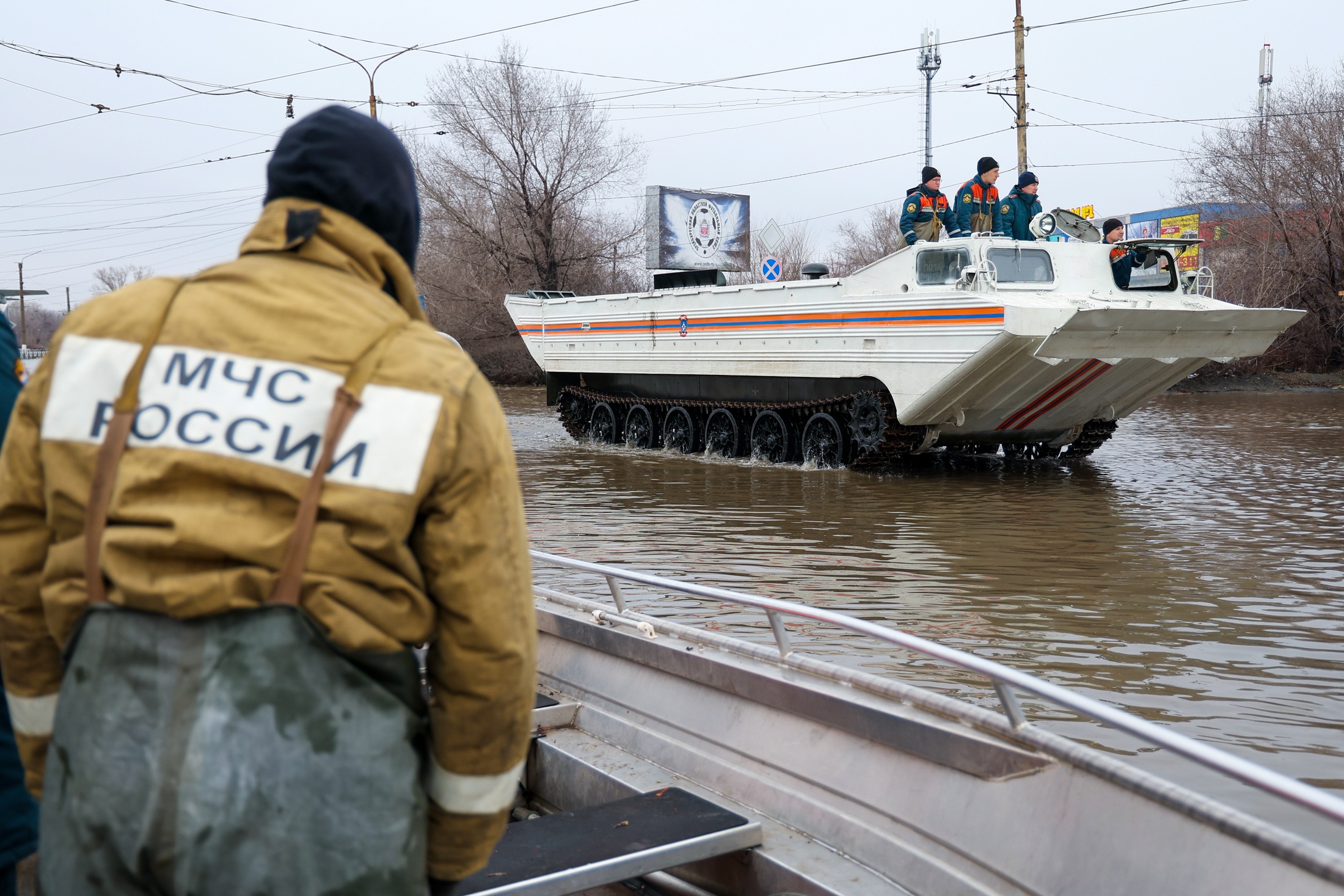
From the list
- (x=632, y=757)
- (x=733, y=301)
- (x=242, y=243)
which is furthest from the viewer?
(x=733, y=301)

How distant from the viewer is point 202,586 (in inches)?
64.0

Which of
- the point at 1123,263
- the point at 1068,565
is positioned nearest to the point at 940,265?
the point at 1123,263

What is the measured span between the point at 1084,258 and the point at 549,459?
7404mm

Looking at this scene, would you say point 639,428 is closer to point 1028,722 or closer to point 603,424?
point 603,424

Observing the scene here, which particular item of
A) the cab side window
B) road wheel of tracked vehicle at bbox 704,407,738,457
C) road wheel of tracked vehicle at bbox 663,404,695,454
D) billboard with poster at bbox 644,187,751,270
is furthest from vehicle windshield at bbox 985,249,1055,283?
billboard with poster at bbox 644,187,751,270

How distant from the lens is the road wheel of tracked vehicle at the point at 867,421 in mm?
14156

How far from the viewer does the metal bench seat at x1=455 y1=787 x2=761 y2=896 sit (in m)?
2.93

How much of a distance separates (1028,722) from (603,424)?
16.7 metres

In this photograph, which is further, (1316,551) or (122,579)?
(1316,551)

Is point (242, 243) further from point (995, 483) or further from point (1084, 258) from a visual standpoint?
point (1084, 258)

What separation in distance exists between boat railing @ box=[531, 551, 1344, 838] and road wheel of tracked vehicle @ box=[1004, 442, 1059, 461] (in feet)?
41.1

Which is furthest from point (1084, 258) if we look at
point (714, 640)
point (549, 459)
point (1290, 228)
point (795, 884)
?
point (1290, 228)

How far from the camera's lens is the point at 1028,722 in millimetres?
3256

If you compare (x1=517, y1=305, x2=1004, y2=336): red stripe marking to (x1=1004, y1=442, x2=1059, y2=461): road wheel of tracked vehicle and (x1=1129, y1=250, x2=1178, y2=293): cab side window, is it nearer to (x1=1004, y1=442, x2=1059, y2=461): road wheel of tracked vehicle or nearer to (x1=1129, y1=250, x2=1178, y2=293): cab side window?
(x1=1129, y1=250, x2=1178, y2=293): cab side window
